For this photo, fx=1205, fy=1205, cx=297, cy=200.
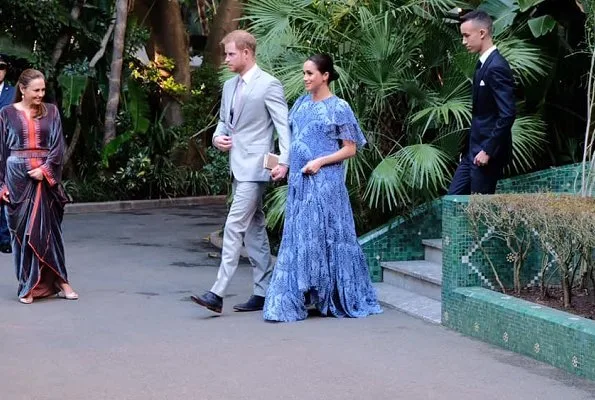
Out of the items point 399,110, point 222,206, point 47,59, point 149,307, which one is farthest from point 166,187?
point 149,307

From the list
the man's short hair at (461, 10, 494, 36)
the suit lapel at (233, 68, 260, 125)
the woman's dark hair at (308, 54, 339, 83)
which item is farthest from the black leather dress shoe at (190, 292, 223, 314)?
the man's short hair at (461, 10, 494, 36)

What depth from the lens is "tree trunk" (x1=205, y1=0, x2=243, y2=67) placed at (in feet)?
65.1

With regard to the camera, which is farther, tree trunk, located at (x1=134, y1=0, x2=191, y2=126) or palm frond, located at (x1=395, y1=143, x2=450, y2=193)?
tree trunk, located at (x1=134, y1=0, x2=191, y2=126)

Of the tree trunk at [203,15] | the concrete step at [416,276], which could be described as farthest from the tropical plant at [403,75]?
the tree trunk at [203,15]

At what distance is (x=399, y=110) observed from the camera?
11.1 meters

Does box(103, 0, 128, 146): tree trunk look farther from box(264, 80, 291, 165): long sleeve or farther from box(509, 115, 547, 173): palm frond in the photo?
box(264, 80, 291, 165): long sleeve

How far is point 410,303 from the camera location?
9.27 m

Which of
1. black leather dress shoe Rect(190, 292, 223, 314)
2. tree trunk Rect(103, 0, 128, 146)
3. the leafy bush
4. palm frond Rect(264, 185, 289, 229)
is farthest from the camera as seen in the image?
tree trunk Rect(103, 0, 128, 146)

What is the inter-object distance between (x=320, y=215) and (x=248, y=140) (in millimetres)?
788

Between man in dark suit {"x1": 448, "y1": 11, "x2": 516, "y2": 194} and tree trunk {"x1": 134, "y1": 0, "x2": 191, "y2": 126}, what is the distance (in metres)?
11.8

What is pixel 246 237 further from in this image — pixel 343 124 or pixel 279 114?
pixel 343 124

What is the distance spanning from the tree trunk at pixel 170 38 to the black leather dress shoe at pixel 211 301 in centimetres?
1204

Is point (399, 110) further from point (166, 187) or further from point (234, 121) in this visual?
point (166, 187)

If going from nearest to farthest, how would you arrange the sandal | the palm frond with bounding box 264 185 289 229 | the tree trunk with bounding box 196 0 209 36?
1. the sandal
2. the palm frond with bounding box 264 185 289 229
3. the tree trunk with bounding box 196 0 209 36
